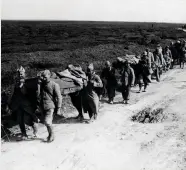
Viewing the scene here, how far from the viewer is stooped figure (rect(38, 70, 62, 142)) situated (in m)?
6.28

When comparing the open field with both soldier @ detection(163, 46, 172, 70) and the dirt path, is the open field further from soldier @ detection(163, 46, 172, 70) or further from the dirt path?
soldier @ detection(163, 46, 172, 70)

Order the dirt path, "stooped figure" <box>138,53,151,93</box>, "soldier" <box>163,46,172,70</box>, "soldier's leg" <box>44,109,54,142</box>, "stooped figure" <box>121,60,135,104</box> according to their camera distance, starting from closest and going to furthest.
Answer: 1. the dirt path
2. "soldier's leg" <box>44,109,54,142</box>
3. "stooped figure" <box>121,60,135,104</box>
4. "stooped figure" <box>138,53,151,93</box>
5. "soldier" <box>163,46,172,70</box>

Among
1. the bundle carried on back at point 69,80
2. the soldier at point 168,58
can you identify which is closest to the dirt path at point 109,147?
the bundle carried on back at point 69,80

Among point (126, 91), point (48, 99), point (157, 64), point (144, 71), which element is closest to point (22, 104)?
point (48, 99)

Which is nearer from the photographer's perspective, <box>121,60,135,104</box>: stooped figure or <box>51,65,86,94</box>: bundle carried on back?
<box>51,65,86,94</box>: bundle carried on back

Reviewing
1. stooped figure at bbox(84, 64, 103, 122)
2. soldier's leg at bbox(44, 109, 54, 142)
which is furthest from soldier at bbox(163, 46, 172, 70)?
soldier's leg at bbox(44, 109, 54, 142)

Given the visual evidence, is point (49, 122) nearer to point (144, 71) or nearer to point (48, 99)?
point (48, 99)

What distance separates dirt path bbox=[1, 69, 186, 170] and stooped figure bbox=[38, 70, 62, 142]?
1.45 ft

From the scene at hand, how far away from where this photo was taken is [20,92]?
637 centimetres

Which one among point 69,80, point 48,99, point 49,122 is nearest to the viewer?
point 49,122

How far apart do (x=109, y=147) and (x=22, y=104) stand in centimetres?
201

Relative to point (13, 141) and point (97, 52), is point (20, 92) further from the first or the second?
point (97, 52)

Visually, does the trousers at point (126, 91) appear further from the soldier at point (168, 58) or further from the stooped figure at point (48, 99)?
the soldier at point (168, 58)

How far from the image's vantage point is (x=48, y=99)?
635 centimetres
